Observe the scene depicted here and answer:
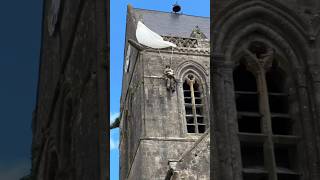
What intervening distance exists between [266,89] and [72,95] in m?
2.97

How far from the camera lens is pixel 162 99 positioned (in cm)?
2886

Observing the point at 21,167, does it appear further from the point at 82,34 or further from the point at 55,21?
the point at 55,21

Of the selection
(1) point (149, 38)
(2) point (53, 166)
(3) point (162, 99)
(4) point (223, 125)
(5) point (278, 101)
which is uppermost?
(1) point (149, 38)

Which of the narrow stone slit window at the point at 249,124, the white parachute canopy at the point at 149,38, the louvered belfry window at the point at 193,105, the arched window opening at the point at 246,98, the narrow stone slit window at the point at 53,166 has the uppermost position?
the white parachute canopy at the point at 149,38

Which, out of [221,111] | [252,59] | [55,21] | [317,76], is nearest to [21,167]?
[221,111]

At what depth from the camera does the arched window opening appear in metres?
Result: 8.91

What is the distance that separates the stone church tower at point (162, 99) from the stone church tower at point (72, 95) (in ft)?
48.6

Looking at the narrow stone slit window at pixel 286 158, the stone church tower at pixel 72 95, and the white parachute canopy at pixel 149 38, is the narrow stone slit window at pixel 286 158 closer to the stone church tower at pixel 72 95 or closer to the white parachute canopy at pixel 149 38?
the stone church tower at pixel 72 95

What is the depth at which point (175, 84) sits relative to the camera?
29281 mm

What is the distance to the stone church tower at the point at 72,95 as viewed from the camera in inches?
330

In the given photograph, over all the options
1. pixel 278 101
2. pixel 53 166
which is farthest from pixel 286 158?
pixel 53 166

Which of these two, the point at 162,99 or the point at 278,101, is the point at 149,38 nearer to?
the point at 162,99

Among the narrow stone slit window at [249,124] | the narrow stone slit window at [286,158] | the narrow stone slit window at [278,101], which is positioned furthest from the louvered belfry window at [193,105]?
the narrow stone slit window at [286,158]

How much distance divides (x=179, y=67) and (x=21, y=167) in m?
22.8
